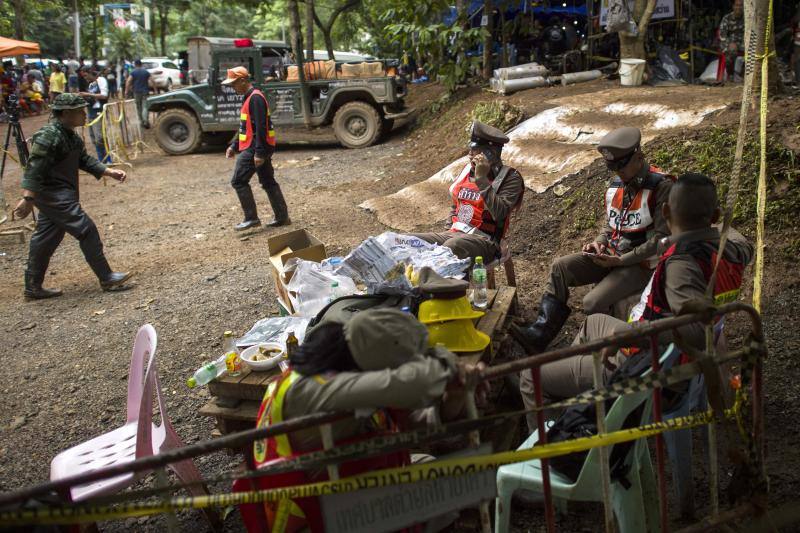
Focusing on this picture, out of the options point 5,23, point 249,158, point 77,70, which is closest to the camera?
point 249,158

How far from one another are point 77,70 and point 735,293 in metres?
23.3

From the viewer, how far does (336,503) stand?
195cm

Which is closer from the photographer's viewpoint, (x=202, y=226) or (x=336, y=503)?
(x=336, y=503)

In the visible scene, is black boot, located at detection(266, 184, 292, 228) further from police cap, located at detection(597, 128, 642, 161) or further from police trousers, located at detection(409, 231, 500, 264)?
police cap, located at detection(597, 128, 642, 161)

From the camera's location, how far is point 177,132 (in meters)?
13.5

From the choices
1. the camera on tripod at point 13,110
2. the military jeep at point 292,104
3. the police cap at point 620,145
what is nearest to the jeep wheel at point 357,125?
the military jeep at point 292,104

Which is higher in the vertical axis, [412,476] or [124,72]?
[124,72]

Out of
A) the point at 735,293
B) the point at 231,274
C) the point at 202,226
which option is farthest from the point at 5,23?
the point at 735,293

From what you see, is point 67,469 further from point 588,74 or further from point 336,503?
point 588,74

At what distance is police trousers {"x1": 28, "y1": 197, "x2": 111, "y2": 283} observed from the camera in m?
6.00

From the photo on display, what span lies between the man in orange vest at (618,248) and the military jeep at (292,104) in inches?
357

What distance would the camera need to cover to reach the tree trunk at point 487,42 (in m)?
12.4

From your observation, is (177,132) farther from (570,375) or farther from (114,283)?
(570,375)

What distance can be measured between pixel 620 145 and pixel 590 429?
2.03m
